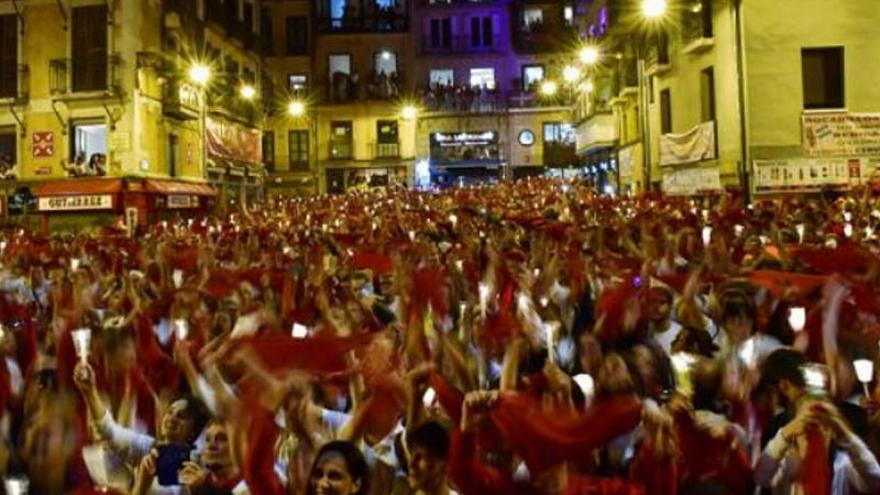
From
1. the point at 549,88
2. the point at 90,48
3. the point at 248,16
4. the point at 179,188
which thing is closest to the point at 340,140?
the point at 549,88

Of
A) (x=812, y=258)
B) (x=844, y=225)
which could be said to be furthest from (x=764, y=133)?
(x=812, y=258)

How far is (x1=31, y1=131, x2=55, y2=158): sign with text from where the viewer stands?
109ft

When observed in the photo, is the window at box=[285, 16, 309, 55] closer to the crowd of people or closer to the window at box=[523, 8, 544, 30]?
the window at box=[523, 8, 544, 30]

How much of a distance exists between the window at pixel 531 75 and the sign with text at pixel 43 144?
37.8 meters

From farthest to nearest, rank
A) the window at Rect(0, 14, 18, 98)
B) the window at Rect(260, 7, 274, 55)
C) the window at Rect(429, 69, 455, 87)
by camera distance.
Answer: the window at Rect(429, 69, 455, 87)
the window at Rect(260, 7, 274, 55)
the window at Rect(0, 14, 18, 98)

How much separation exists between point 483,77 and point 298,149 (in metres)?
13.0

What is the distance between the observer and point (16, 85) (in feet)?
110

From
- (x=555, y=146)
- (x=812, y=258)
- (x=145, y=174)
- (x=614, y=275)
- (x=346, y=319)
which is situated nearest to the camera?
(x=346, y=319)

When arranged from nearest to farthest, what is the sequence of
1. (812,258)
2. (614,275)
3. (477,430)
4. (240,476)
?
(240,476) < (477,430) < (614,275) < (812,258)

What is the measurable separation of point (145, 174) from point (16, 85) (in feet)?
17.5

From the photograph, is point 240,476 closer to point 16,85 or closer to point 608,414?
point 608,414

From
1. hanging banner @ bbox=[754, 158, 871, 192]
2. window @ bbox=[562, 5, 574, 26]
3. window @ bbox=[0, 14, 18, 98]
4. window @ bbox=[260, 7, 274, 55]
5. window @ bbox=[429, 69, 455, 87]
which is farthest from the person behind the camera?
window @ bbox=[429, 69, 455, 87]

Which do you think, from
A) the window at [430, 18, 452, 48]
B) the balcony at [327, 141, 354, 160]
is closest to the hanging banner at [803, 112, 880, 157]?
the balcony at [327, 141, 354, 160]

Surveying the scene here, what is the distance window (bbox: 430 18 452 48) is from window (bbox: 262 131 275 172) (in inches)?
477
